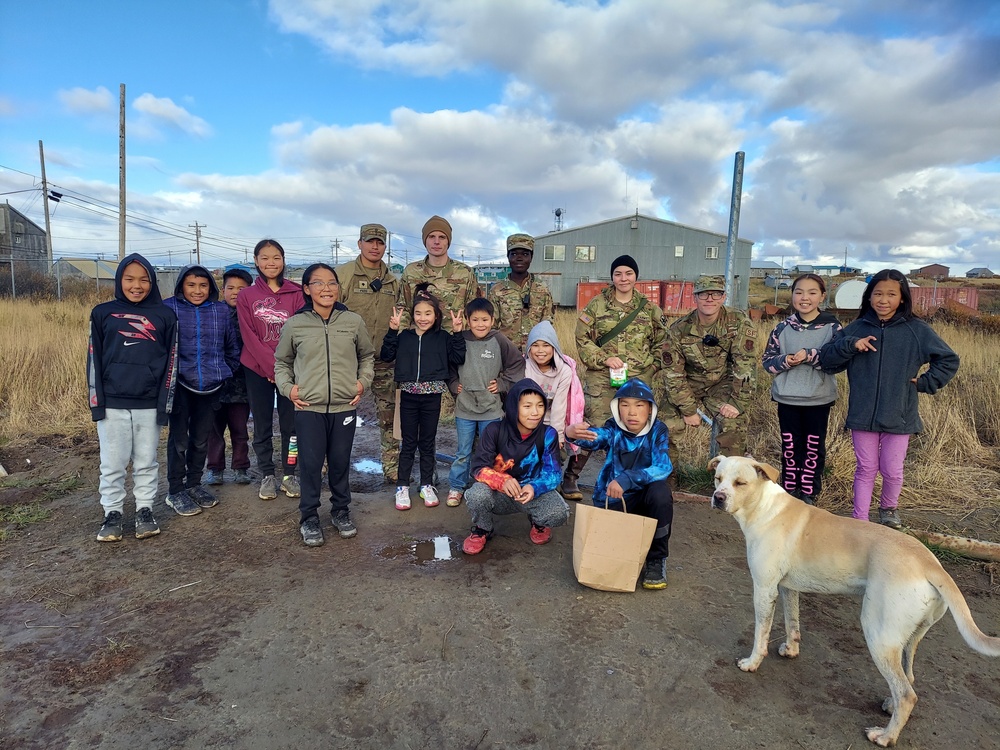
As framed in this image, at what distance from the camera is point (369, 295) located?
17.5ft

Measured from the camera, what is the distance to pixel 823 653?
2883 mm

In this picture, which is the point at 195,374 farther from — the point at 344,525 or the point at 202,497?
the point at 344,525

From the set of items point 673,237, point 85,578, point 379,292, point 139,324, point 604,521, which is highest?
point 673,237

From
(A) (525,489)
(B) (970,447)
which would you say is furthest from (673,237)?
(A) (525,489)

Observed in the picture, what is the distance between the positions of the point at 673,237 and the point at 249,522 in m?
35.7

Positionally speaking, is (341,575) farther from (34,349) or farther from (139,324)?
(34,349)

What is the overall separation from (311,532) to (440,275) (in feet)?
8.34

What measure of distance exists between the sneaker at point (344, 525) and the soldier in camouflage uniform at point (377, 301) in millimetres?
1048

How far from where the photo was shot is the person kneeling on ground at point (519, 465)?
3.94m

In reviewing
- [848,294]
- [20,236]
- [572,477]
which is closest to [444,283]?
[572,477]

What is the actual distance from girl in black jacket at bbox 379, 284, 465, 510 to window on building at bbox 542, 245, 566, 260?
3237 centimetres

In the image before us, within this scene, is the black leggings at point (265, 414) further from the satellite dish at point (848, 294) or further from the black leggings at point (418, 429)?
the satellite dish at point (848, 294)

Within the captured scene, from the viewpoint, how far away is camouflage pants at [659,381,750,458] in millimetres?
4773

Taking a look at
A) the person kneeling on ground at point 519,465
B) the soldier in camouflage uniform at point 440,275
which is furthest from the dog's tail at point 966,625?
the soldier in camouflage uniform at point 440,275
